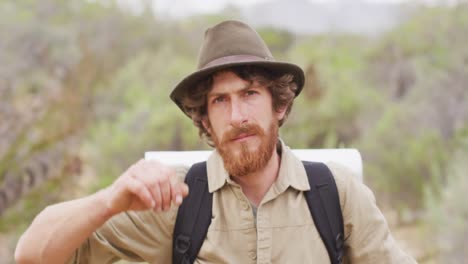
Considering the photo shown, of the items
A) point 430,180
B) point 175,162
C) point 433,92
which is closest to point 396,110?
point 433,92

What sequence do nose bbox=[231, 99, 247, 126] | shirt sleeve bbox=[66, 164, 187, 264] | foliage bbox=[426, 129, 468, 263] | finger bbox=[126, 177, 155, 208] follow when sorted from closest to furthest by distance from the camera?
finger bbox=[126, 177, 155, 208], shirt sleeve bbox=[66, 164, 187, 264], nose bbox=[231, 99, 247, 126], foliage bbox=[426, 129, 468, 263]

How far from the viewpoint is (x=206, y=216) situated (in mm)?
2152

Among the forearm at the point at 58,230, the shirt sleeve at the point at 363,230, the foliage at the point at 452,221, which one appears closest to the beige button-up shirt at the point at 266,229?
the shirt sleeve at the point at 363,230

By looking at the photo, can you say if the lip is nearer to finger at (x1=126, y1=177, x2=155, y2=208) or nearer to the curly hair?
the curly hair

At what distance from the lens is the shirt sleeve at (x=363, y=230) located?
219 cm

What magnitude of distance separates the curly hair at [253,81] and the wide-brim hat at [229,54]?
2 centimetres

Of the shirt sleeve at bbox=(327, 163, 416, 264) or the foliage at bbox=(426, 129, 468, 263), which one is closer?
the shirt sleeve at bbox=(327, 163, 416, 264)

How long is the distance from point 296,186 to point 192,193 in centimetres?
33

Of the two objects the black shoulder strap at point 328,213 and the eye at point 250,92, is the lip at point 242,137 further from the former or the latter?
the black shoulder strap at point 328,213

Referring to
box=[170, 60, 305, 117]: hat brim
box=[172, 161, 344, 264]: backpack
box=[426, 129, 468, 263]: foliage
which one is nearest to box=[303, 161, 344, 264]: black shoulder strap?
box=[172, 161, 344, 264]: backpack

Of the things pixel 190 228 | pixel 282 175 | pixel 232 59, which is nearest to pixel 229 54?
pixel 232 59

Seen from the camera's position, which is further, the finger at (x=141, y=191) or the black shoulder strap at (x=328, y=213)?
the black shoulder strap at (x=328, y=213)

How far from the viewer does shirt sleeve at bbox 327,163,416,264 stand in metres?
2.19

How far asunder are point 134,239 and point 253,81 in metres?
0.62
